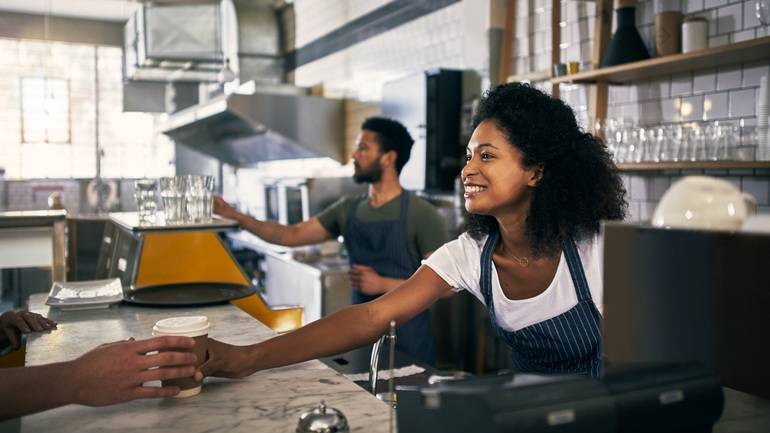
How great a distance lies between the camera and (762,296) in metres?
0.72

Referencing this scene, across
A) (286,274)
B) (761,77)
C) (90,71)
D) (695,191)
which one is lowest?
(286,274)

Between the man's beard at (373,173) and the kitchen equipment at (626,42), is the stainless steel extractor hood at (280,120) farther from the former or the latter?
the kitchen equipment at (626,42)

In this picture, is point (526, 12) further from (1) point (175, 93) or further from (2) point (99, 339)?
(1) point (175, 93)

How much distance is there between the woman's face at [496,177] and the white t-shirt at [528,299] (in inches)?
5.2

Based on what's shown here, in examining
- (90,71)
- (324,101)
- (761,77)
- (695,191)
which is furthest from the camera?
(90,71)

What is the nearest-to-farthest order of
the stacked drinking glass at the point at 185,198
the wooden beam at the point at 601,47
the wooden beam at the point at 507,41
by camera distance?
1. the stacked drinking glass at the point at 185,198
2. the wooden beam at the point at 601,47
3. the wooden beam at the point at 507,41

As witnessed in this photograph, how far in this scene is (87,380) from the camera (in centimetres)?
123

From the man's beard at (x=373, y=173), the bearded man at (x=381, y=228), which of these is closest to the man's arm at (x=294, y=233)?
the bearded man at (x=381, y=228)

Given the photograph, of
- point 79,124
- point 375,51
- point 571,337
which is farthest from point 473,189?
point 79,124

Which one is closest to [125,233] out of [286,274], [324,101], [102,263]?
[102,263]

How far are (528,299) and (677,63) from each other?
5.76 ft

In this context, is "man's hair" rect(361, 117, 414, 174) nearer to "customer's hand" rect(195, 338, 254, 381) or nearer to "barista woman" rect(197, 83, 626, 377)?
"barista woman" rect(197, 83, 626, 377)

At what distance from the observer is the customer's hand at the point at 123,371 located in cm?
123

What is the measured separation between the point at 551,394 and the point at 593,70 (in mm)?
2891
